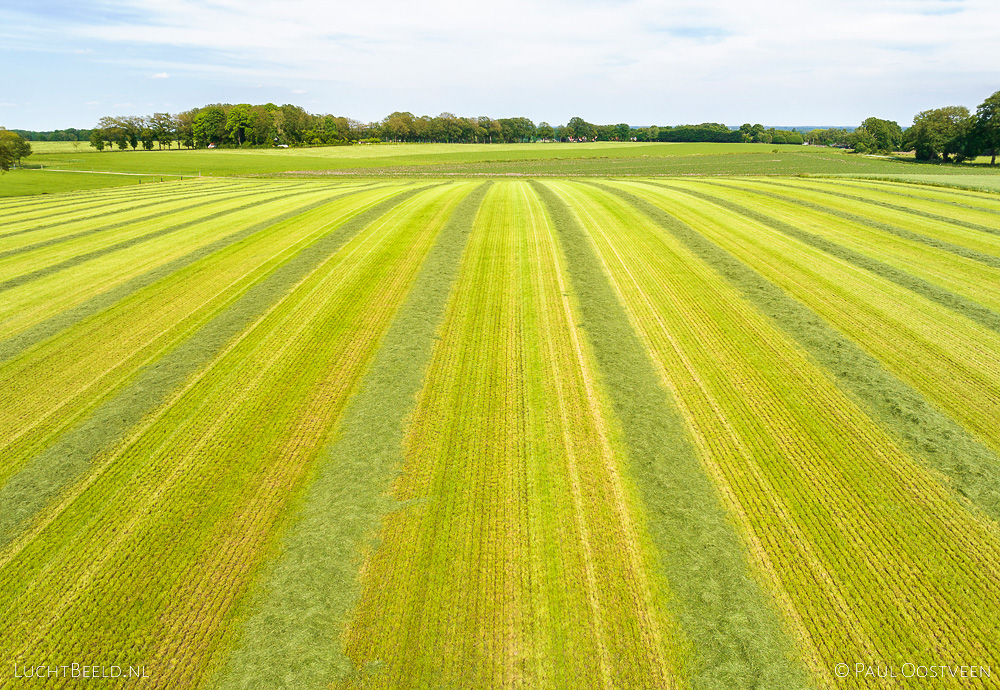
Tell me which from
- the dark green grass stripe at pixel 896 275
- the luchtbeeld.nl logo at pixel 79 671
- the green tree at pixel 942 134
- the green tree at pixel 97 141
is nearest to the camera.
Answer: the luchtbeeld.nl logo at pixel 79 671

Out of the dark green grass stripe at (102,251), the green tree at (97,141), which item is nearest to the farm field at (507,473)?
the dark green grass stripe at (102,251)

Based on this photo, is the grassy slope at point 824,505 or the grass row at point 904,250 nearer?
the grassy slope at point 824,505

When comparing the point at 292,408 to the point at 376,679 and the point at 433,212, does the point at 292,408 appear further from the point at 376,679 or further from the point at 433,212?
the point at 433,212

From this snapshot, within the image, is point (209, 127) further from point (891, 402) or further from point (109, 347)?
point (891, 402)

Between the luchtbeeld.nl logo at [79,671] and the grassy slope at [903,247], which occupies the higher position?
the grassy slope at [903,247]

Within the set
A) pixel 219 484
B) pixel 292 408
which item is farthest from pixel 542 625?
pixel 292 408

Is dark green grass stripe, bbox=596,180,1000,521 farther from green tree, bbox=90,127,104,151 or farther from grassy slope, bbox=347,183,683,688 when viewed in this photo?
green tree, bbox=90,127,104,151

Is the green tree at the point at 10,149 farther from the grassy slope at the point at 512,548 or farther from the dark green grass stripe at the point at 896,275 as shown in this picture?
the dark green grass stripe at the point at 896,275

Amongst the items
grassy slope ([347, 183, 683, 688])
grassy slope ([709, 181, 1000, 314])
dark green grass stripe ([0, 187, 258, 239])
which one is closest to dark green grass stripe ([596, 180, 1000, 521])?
grassy slope ([347, 183, 683, 688])
